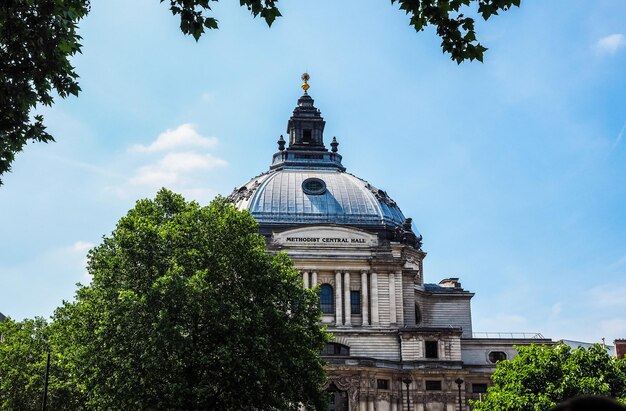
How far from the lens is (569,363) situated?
45625 millimetres

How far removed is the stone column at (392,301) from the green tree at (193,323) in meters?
32.6

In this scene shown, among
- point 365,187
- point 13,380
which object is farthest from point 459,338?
point 13,380

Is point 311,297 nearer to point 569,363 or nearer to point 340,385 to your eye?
point 569,363

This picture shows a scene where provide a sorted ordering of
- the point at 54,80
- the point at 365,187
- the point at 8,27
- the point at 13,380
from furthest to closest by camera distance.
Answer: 1. the point at 365,187
2. the point at 13,380
3. the point at 54,80
4. the point at 8,27

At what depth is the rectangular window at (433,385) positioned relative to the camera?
239 feet

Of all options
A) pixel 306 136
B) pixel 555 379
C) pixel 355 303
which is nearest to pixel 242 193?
pixel 306 136

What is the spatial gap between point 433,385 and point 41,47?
205 ft

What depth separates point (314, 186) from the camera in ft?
286

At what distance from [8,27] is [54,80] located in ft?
5.47

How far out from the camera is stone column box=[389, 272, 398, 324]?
76.3 metres

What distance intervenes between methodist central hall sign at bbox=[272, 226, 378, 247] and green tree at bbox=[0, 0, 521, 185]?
5969 cm

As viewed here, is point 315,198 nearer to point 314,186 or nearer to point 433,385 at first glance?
point 314,186

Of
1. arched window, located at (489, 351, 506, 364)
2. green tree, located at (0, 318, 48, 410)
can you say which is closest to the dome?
arched window, located at (489, 351, 506, 364)

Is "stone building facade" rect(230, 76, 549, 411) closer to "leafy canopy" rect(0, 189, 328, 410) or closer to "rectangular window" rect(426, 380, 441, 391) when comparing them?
"rectangular window" rect(426, 380, 441, 391)
